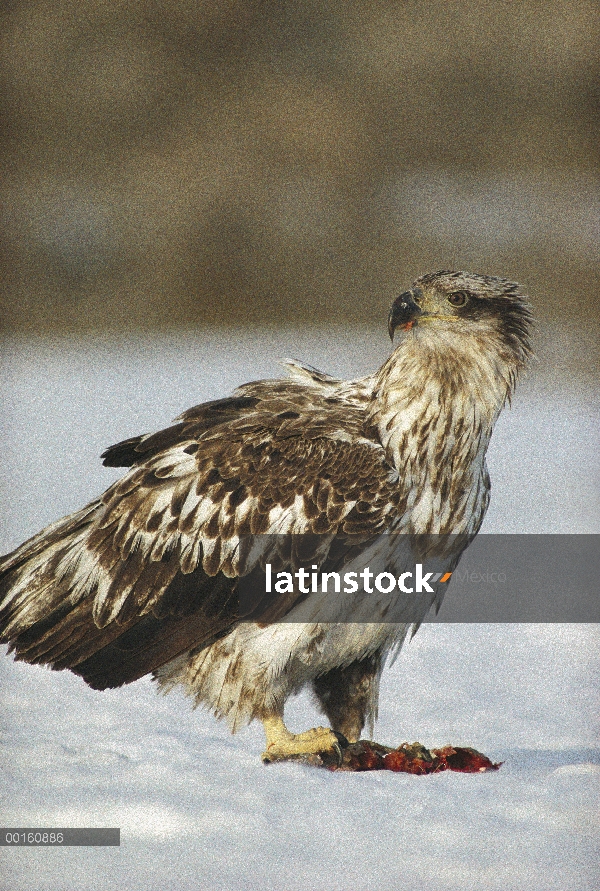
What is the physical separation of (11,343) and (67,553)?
7.82 feet

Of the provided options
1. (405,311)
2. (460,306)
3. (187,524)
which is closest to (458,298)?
(460,306)

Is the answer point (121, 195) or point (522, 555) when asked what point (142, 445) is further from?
point (121, 195)

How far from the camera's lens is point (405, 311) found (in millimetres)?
2730

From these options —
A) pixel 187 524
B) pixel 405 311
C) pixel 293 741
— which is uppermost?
pixel 405 311

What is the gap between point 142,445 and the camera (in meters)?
2.84

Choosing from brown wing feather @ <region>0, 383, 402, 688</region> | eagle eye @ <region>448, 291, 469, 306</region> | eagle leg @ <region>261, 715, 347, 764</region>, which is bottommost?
eagle leg @ <region>261, 715, 347, 764</region>

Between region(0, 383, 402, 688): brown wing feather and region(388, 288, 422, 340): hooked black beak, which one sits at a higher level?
region(388, 288, 422, 340): hooked black beak

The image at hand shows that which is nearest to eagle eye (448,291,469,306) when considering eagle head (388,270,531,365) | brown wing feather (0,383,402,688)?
eagle head (388,270,531,365)

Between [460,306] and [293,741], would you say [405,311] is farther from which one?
[293,741]

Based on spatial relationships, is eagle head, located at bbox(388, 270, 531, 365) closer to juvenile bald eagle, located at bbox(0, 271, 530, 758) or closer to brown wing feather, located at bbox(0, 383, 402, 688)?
juvenile bald eagle, located at bbox(0, 271, 530, 758)

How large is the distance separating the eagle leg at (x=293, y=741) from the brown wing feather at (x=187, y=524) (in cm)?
29

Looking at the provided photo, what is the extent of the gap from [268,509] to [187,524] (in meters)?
0.22

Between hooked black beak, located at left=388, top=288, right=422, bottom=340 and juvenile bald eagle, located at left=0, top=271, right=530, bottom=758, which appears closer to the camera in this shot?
juvenile bald eagle, located at left=0, top=271, right=530, bottom=758

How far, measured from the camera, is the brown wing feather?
8.52ft
